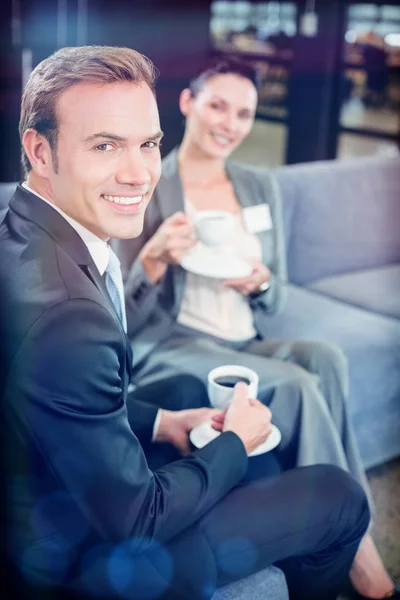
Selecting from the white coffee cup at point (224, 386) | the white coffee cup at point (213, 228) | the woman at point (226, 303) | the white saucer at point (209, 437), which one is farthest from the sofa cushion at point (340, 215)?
the white saucer at point (209, 437)

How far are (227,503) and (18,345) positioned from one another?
17.3 inches

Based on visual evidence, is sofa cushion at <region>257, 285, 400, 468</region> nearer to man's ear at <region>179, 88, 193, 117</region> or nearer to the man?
man's ear at <region>179, 88, 193, 117</region>

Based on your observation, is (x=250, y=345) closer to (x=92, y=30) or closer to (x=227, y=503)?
(x=227, y=503)

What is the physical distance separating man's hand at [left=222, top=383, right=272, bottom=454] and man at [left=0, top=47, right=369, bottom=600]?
0.08 m

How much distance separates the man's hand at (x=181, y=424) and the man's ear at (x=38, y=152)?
1.79 ft

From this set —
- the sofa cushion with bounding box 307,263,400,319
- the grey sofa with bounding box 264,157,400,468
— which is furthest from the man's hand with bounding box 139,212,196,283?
the sofa cushion with bounding box 307,263,400,319

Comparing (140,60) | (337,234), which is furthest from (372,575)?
(337,234)

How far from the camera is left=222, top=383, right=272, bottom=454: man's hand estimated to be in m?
1.18

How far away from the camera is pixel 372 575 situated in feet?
5.24

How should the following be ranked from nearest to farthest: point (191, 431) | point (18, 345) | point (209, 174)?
1. point (18, 345)
2. point (191, 431)
3. point (209, 174)

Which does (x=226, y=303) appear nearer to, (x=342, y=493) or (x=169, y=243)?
(x=169, y=243)

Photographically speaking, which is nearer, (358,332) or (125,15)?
(358,332)

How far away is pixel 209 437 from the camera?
4.16ft

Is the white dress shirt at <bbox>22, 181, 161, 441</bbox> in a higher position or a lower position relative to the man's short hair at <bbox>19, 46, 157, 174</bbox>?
lower
